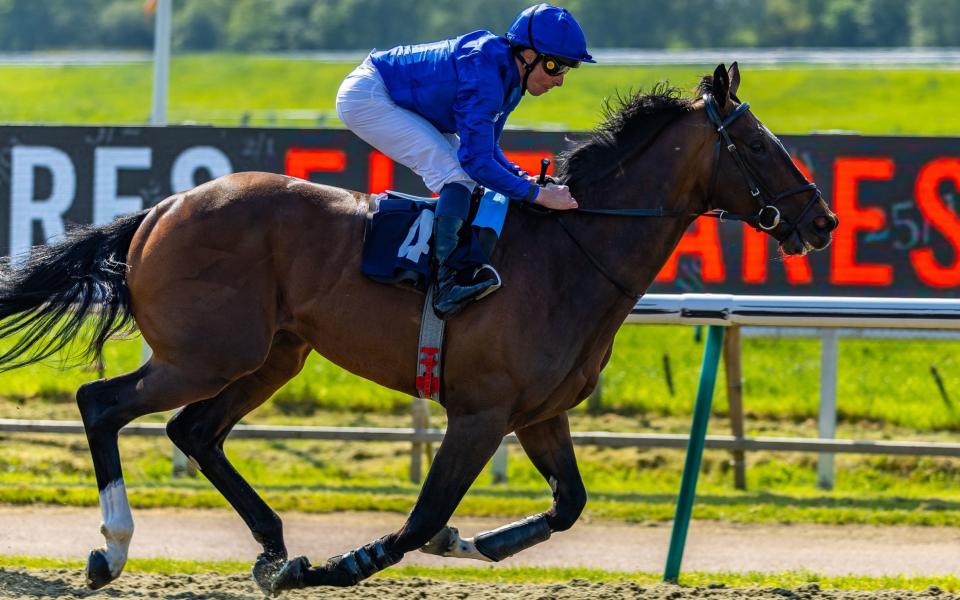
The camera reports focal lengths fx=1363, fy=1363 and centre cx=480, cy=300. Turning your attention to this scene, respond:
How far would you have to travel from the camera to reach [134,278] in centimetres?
509

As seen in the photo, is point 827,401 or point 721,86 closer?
point 721,86

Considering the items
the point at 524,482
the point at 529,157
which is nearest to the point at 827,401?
the point at 524,482

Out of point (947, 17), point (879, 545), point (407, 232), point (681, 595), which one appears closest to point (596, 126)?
point (407, 232)

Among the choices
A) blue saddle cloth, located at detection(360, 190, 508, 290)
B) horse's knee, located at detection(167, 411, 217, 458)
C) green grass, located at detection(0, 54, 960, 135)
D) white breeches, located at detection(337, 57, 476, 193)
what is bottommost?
horse's knee, located at detection(167, 411, 217, 458)

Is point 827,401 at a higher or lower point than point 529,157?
lower

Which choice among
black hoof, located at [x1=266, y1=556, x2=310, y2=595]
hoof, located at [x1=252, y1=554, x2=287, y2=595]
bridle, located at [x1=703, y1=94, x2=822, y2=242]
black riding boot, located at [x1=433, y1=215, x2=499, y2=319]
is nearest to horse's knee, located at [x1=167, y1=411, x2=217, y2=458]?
hoof, located at [x1=252, y1=554, x2=287, y2=595]

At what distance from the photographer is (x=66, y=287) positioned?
17.1 feet

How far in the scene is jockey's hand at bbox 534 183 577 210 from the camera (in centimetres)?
486

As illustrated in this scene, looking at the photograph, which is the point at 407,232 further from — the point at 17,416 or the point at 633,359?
the point at 633,359

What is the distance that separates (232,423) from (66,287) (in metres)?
0.83

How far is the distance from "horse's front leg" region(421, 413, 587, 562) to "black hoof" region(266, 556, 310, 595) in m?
0.47

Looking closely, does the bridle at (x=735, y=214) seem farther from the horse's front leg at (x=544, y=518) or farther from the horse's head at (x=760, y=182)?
the horse's front leg at (x=544, y=518)

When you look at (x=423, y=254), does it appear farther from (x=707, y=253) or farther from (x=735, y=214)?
(x=707, y=253)

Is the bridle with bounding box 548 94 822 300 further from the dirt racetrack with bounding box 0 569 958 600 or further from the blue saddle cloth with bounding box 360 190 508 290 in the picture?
the dirt racetrack with bounding box 0 569 958 600
